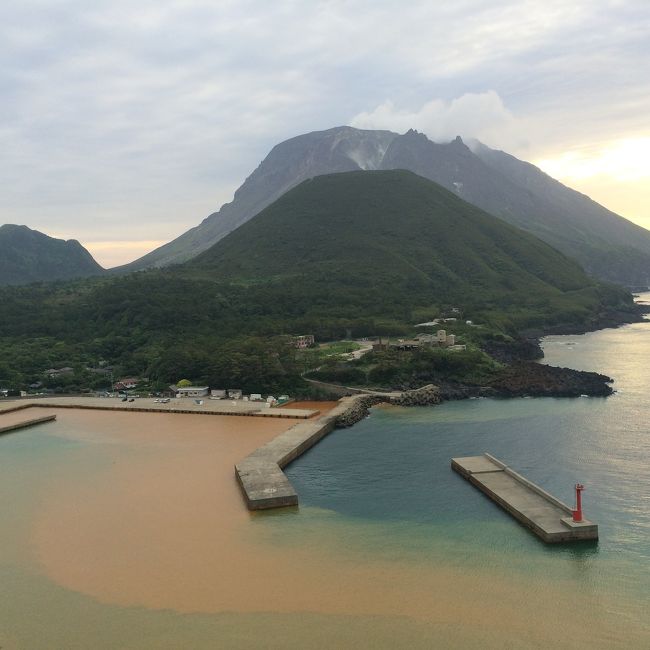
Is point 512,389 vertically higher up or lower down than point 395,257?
lower down

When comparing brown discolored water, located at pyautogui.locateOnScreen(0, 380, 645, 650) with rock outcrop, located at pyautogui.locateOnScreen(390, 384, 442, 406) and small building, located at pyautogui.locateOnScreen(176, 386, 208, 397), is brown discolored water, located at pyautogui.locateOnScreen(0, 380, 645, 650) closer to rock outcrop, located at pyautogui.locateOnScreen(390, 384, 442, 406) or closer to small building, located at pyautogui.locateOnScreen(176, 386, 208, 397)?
rock outcrop, located at pyautogui.locateOnScreen(390, 384, 442, 406)

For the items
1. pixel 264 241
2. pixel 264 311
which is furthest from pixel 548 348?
pixel 264 241

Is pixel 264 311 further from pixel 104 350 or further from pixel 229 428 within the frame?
pixel 229 428

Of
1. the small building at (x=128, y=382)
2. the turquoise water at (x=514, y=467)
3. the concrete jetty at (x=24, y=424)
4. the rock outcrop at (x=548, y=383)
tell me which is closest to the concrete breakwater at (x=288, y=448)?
the turquoise water at (x=514, y=467)

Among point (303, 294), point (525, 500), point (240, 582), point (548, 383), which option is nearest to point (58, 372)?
point (303, 294)

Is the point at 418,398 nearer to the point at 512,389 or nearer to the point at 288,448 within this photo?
the point at 512,389

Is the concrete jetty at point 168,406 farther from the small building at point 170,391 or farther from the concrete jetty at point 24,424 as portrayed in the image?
the concrete jetty at point 24,424

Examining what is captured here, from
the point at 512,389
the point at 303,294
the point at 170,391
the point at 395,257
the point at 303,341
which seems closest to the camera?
the point at 512,389

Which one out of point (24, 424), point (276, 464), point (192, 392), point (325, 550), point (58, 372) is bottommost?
point (325, 550)
